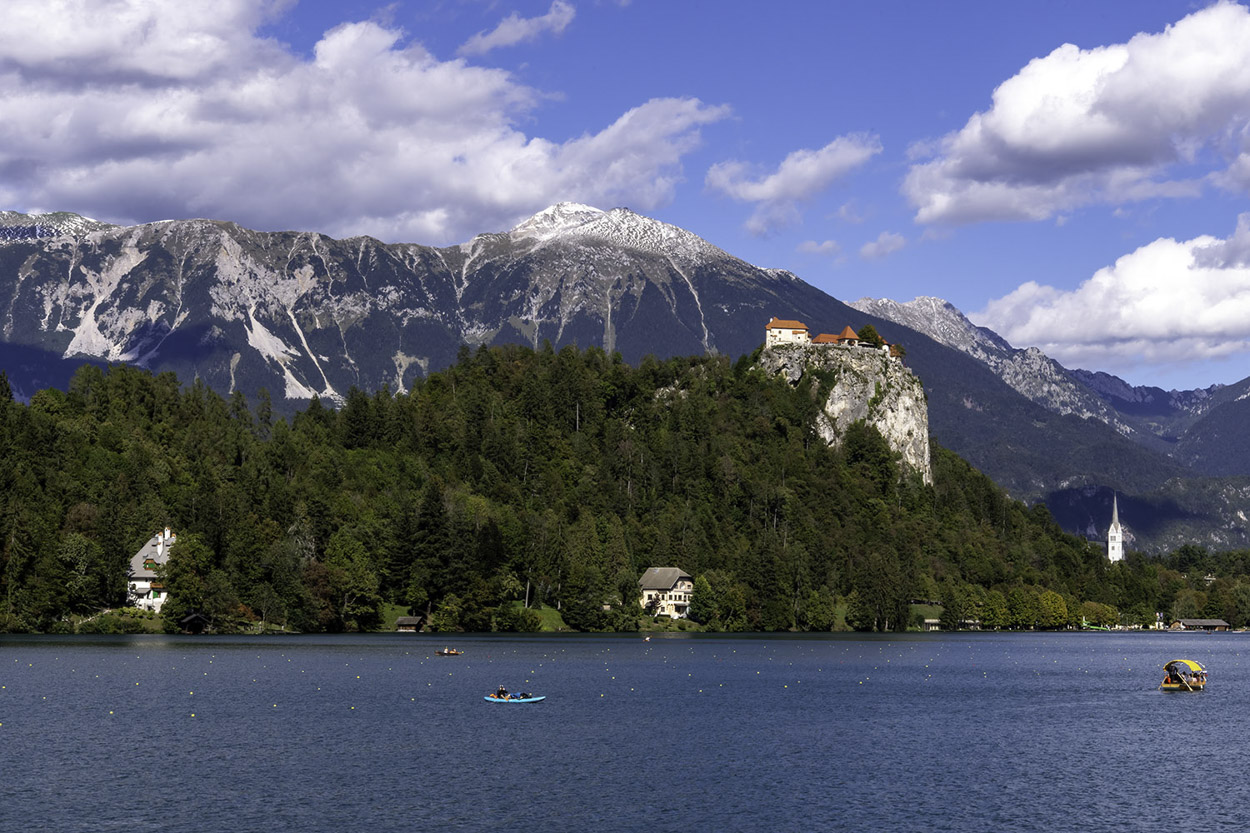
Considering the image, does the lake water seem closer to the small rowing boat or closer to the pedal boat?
the small rowing boat

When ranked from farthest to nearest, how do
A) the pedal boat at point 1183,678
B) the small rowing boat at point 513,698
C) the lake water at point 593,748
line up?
the pedal boat at point 1183,678 < the small rowing boat at point 513,698 < the lake water at point 593,748

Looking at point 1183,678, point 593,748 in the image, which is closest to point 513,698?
point 593,748

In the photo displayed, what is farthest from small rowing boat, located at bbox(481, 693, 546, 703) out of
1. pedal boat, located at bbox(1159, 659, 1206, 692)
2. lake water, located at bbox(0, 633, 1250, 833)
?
pedal boat, located at bbox(1159, 659, 1206, 692)

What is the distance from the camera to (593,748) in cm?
8725

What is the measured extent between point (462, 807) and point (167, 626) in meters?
146

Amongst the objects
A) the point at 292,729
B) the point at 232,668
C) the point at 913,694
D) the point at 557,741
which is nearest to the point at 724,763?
the point at 557,741

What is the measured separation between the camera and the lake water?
66062 millimetres

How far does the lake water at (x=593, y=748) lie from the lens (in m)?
66.1

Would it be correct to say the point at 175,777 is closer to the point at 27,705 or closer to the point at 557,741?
the point at 557,741

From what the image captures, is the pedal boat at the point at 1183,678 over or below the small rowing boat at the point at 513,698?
over

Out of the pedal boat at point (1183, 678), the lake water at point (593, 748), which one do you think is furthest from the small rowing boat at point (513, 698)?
the pedal boat at point (1183, 678)

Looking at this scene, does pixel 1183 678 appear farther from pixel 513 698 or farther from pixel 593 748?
pixel 593 748

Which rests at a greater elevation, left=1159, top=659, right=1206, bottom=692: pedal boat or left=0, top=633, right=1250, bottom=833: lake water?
left=1159, top=659, right=1206, bottom=692: pedal boat

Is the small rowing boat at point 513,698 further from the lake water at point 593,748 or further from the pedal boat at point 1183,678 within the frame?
the pedal boat at point 1183,678
